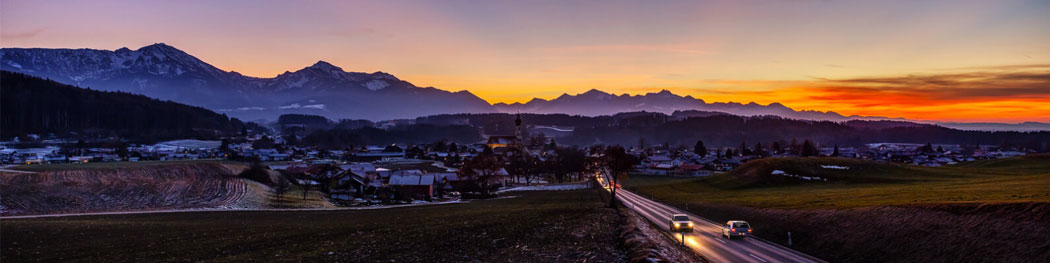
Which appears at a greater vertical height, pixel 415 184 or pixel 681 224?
pixel 681 224

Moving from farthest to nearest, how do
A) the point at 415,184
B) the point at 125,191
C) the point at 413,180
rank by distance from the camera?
the point at 413,180
the point at 415,184
the point at 125,191

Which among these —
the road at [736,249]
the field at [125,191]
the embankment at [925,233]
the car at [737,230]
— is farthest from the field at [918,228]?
the field at [125,191]

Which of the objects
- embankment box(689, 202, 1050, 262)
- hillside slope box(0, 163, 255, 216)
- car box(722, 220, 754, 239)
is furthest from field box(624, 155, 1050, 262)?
hillside slope box(0, 163, 255, 216)

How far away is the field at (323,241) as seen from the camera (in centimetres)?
2162

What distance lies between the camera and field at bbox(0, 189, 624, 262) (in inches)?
851

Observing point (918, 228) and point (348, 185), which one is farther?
point (348, 185)

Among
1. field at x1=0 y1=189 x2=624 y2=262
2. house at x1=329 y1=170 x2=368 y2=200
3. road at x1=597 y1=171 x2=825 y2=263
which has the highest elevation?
field at x1=0 y1=189 x2=624 y2=262

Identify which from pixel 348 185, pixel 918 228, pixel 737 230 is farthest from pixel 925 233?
pixel 348 185

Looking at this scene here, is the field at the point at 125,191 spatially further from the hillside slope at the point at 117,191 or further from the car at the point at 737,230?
the car at the point at 737,230

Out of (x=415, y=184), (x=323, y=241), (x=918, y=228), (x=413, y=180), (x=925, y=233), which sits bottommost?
(x=415, y=184)

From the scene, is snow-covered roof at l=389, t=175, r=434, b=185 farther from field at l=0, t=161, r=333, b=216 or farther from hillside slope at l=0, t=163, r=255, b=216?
hillside slope at l=0, t=163, r=255, b=216

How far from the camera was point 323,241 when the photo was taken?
26.5 metres

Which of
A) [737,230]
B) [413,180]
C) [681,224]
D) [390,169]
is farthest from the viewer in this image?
[390,169]

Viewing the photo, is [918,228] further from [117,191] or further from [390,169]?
[390,169]
